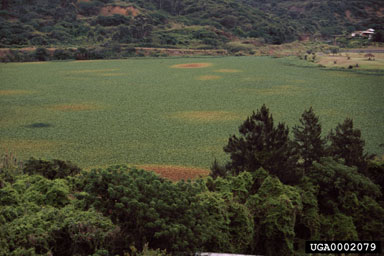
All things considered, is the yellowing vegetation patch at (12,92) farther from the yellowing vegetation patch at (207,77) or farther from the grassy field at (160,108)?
the yellowing vegetation patch at (207,77)

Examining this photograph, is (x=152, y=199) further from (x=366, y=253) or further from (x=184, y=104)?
(x=184, y=104)

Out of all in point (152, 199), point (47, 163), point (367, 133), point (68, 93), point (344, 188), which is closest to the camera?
point (152, 199)

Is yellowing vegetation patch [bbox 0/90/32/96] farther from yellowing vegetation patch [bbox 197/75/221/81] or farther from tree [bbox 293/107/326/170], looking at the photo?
tree [bbox 293/107/326/170]

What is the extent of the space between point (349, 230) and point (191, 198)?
140 inches

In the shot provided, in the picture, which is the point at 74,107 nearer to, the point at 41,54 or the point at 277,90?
the point at 277,90

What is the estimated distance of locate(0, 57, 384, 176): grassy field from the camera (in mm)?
16016

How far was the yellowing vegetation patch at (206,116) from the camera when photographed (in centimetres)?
2164

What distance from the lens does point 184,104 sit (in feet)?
85.3

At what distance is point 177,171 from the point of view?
1353 centimetres

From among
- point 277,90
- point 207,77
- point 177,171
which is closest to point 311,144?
point 177,171

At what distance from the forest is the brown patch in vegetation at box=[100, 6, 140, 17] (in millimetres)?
89584

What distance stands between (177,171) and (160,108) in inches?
459

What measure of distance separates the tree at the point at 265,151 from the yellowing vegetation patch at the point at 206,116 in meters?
10.9

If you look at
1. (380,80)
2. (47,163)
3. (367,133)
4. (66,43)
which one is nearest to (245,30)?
(66,43)
